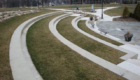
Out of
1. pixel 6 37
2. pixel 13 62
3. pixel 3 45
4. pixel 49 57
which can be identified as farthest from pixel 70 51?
pixel 6 37

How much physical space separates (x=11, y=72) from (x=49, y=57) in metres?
2.13

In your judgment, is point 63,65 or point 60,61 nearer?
point 63,65

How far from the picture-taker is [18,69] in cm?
483

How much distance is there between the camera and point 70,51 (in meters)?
7.30

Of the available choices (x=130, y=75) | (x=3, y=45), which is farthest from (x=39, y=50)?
(x=130, y=75)

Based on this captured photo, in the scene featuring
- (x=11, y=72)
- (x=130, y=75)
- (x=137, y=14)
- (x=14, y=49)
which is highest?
(x=137, y=14)

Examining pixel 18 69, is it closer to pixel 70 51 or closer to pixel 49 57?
pixel 49 57

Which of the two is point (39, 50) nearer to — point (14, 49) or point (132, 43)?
point (14, 49)

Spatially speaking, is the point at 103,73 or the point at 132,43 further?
the point at 132,43

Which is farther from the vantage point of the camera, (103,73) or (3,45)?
(3,45)

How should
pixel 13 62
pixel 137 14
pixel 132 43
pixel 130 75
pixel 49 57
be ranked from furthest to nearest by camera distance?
pixel 137 14, pixel 132 43, pixel 49 57, pixel 13 62, pixel 130 75

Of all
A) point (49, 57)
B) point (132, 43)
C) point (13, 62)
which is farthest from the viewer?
point (132, 43)

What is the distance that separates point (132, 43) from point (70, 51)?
6796 mm

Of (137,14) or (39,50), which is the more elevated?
(137,14)
